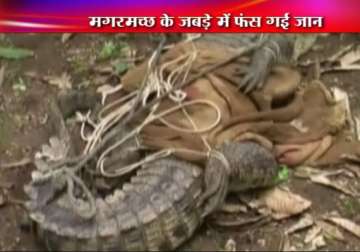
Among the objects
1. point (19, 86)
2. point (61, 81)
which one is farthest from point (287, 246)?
point (19, 86)

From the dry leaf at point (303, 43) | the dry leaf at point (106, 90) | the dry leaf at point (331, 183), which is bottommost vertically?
the dry leaf at point (331, 183)

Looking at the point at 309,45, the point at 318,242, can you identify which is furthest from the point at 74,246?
the point at 309,45

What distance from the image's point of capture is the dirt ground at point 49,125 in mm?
3518

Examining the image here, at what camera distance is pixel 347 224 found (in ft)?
11.8

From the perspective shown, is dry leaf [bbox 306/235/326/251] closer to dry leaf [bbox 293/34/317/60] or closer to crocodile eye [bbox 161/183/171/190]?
crocodile eye [bbox 161/183/171/190]

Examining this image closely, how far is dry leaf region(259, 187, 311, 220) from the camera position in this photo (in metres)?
3.62

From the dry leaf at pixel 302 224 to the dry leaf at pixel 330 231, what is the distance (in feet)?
0.12

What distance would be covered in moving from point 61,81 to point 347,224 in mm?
1672

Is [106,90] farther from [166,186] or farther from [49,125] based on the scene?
[166,186]

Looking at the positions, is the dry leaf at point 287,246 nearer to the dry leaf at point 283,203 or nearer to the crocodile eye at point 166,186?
the dry leaf at point 283,203

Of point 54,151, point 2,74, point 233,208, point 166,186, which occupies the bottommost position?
point 233,208

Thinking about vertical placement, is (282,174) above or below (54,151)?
below

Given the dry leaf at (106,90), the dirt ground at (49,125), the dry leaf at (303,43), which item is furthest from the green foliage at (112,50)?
the dry leaf at (303,43)

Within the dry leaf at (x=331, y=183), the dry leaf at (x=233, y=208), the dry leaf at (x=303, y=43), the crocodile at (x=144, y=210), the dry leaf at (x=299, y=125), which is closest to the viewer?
the crocodile at (x=144, y=210)
